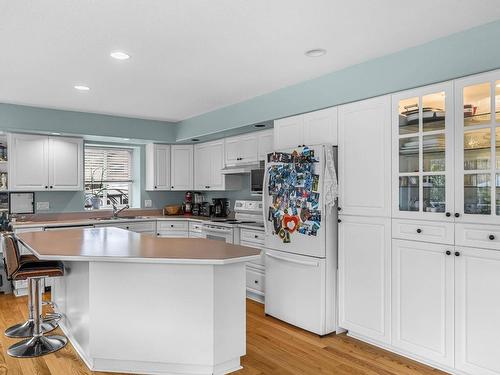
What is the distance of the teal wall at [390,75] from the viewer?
8.57 feet

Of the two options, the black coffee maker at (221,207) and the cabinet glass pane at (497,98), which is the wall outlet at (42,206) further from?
the cabinet glass pane at (497,98)

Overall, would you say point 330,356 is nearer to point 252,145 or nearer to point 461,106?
point 461,106

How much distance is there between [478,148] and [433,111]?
17.0 inches

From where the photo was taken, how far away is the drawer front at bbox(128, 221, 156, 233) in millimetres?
5750

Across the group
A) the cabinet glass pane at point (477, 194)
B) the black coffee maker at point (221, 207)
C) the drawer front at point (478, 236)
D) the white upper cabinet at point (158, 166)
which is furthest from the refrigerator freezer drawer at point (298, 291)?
the white upper cabinet at point (158, 166)

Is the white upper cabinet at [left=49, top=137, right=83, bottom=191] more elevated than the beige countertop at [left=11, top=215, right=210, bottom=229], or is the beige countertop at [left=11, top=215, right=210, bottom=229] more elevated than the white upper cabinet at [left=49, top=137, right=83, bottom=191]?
the white upper cabinet at [left=49, top=137, right=83, bottom=191]

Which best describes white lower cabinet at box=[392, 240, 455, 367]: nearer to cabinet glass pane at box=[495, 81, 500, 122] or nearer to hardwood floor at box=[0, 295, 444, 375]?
hardwood floor at box=[0, 295, 444, 375]

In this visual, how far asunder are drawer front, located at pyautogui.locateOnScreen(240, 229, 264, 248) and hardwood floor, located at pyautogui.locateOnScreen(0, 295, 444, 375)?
3.54 ft

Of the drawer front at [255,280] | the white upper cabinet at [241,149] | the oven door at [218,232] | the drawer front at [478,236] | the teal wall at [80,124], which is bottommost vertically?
the drawer front at [255,280]

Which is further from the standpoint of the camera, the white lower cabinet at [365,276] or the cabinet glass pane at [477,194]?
the white lower cabinet at [365,276]

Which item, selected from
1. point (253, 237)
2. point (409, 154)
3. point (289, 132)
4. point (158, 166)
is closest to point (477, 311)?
point (409, 154)

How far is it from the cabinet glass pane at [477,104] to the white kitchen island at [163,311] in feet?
5.60

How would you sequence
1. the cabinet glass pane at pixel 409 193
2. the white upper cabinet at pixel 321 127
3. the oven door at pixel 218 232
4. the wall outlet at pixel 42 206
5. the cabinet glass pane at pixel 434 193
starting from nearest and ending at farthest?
the cabinet glass pane at pixel 434 193
the cabinet glass pane at pixel 409 193
the white upper cabinet at pixel 321 127
the oven door at pixel 218 232
the wall outlet at pixel 42 206

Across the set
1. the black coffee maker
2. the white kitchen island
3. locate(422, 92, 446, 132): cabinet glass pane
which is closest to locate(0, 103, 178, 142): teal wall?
the black coffee maker
